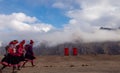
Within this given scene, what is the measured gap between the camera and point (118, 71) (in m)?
26.0

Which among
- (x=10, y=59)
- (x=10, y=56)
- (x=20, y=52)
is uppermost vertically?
(x=20, y=52)

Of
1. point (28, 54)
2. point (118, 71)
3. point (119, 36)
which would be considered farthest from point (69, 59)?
point (119, 36)

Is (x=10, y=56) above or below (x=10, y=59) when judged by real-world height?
above

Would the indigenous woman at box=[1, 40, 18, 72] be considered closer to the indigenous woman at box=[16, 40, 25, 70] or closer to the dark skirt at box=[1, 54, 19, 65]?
the dark skirt at box=[1, 54, 19, 65]

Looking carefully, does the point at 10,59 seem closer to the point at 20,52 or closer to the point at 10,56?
the point at 10,56

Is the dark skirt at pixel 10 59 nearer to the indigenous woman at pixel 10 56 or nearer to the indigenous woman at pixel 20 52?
the indigenous woman at pixel 10 56

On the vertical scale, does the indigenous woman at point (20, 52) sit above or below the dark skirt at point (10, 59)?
above

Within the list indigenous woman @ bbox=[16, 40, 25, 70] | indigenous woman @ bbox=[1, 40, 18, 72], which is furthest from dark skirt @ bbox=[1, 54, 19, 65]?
indigenous woman @ bbox=[16, 40, 25, 70]

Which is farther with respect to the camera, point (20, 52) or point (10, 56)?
point (20, 52)

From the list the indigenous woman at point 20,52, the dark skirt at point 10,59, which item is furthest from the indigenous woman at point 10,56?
the indigenous woman at point 20,52

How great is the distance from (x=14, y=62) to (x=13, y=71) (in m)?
0.53

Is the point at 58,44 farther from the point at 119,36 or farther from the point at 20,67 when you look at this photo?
the point at 20,67

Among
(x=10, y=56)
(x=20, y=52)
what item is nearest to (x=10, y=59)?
(x=10, y=56)

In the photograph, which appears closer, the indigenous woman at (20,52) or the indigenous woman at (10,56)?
the indigenous woman at (10,56)
